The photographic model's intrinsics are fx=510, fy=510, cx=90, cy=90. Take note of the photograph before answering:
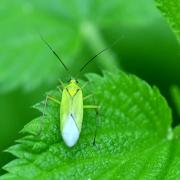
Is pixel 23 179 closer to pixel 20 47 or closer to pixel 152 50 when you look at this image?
pixel 20 47

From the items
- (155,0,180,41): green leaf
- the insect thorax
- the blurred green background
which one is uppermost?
the blurred green background

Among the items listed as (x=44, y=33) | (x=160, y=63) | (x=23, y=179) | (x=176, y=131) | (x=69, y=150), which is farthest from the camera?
(x=160, y=63)

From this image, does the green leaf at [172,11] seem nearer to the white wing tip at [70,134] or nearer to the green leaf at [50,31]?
the white wing tip at [70,134]

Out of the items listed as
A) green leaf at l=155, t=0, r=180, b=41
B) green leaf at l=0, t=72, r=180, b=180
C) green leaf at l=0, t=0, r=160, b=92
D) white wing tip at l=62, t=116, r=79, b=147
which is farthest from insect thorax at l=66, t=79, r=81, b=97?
green leaf at l=0, t=0, r=160, b=92

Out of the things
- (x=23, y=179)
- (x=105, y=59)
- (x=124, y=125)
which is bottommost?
(x=23, y=179)

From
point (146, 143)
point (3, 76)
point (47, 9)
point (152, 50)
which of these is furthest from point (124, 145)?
point (152, 50)

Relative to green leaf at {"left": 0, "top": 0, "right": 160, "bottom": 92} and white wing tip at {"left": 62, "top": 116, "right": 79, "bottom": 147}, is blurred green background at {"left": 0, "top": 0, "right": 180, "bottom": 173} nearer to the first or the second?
green leaf at {"left": 0, "top": 0, "right": 160, "bottom": 92}

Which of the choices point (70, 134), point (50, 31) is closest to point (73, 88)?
point (70, 134)
